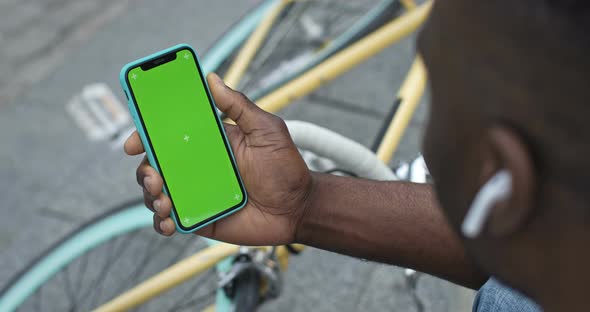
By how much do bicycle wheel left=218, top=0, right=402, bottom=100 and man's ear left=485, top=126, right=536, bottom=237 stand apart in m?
1.51

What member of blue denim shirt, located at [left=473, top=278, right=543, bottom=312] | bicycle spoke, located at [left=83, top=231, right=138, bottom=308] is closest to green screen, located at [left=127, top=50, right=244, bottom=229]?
blue denim shirt, located at [left=473, top=278, right=543, bottom=312]

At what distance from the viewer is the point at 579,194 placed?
76cm

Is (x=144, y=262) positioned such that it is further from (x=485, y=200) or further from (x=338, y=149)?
(x=485, y=200)

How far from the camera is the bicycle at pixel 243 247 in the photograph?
70.4 inches

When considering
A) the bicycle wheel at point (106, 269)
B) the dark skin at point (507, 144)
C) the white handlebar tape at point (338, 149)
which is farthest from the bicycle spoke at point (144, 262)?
the dark skin at point (507, 144)

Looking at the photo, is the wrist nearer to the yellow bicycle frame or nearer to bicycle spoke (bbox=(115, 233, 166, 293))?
the yellow bicycle frame

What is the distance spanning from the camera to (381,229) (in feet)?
4.91

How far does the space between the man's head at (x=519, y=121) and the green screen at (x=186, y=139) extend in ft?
2.18

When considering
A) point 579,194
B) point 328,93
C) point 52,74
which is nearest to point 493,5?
point 579,194

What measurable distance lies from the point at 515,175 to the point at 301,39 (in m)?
2.68

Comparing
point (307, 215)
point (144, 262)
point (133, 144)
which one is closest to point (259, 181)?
point (307, 215)

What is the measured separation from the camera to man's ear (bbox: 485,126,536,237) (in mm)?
767

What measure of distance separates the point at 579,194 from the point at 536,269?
0.14 meters

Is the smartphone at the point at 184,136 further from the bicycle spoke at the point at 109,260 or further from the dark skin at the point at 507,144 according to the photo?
the bicycle spoke at the point at 109,260
